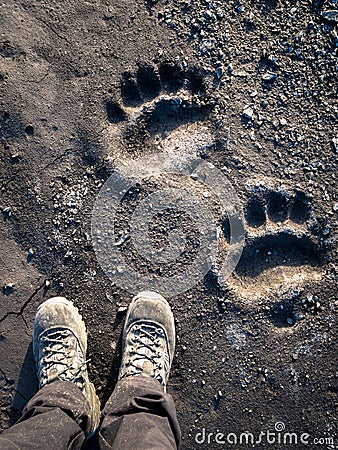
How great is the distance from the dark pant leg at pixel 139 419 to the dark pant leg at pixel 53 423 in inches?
4.5

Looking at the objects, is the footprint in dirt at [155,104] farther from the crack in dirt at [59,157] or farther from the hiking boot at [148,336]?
the hiking boot at [148,336]

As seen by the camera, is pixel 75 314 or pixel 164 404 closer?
pixel 164 404

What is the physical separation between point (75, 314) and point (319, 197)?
4.78ft

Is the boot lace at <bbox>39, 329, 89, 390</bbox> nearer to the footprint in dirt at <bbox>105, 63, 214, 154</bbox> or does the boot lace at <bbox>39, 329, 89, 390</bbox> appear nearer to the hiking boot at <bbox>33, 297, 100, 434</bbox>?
the hiking boot at <bbox>33, 297, 100, 434</bbox>

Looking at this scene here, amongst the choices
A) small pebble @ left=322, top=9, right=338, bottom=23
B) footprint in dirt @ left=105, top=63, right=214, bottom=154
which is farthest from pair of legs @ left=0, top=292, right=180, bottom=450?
small pebble @ left=322, top=9, right=338, bottom=23

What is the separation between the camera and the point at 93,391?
7.61 feet

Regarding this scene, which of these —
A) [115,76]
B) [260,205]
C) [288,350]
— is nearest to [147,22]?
[115,76]

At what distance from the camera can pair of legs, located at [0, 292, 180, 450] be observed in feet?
6.16

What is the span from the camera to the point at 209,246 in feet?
7.82

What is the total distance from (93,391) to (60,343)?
304 mm

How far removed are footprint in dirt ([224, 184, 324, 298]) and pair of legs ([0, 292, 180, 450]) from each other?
50 centimetres

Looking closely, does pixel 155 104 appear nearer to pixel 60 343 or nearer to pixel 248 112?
pixel 248 112

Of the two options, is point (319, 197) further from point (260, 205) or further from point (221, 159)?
point (221, 159)

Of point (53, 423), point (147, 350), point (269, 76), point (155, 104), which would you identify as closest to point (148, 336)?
point (147, 350)
